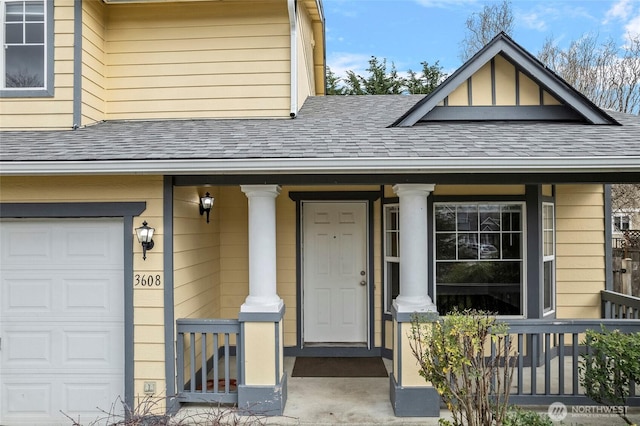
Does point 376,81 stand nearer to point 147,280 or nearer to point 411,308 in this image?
point 411,308

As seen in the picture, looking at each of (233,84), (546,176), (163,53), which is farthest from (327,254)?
(163,53)

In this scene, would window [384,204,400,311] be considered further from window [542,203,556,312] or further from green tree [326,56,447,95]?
green tree [326,56,447,95]

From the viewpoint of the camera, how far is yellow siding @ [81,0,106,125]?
15.6 feet

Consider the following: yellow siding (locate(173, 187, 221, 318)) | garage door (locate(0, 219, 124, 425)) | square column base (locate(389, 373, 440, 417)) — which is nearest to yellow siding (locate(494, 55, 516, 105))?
square column base (locate(389, 373, 440, 417))

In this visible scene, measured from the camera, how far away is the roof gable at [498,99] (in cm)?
465

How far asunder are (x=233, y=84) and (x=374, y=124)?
1856 mm

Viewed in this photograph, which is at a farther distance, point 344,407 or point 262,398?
point 344,407

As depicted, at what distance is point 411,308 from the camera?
401cm

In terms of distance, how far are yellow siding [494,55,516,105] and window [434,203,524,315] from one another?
4.21 feet

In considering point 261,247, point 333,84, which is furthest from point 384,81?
point 261,247

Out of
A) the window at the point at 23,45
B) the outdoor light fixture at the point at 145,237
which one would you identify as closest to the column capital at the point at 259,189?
the outdoor light fixture at the point at 145,237

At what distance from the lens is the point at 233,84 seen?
5.23 m

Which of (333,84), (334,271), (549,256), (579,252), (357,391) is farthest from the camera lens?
(333,84)

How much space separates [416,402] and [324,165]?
2413 mm
